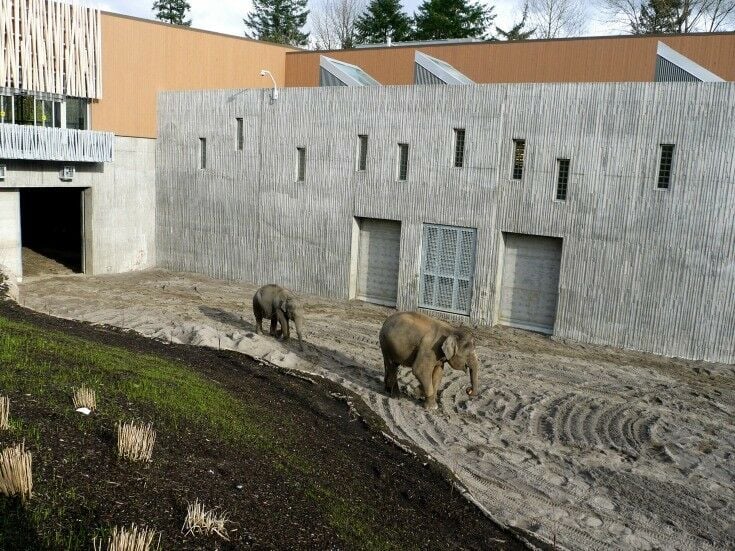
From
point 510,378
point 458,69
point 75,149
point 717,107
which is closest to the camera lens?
point 510,378

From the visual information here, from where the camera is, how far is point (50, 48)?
2494 cm

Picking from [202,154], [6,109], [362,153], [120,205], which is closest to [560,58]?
[362,153]

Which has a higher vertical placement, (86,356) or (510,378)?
(86,356)

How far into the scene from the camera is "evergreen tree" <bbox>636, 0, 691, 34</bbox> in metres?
45.0

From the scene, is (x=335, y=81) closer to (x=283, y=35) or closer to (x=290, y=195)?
(x=290, y=195)

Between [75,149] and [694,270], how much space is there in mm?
20225

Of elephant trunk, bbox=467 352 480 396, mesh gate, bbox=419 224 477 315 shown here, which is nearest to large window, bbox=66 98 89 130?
mesh gate, bbox=419 224 477 315

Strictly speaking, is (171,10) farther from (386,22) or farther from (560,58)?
(560,58)

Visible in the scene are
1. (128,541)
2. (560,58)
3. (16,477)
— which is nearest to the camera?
(128,541)

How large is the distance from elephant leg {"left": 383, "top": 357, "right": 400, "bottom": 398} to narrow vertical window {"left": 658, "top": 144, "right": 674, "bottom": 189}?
9.22 metres

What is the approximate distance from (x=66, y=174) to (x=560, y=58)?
1871cm

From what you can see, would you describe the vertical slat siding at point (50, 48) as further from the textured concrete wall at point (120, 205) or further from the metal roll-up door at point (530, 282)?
the metal roll-up door at point (530, 282)

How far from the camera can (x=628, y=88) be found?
18844 millimetres

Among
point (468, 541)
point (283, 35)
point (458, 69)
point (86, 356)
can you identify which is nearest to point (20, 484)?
point (468, 541)
